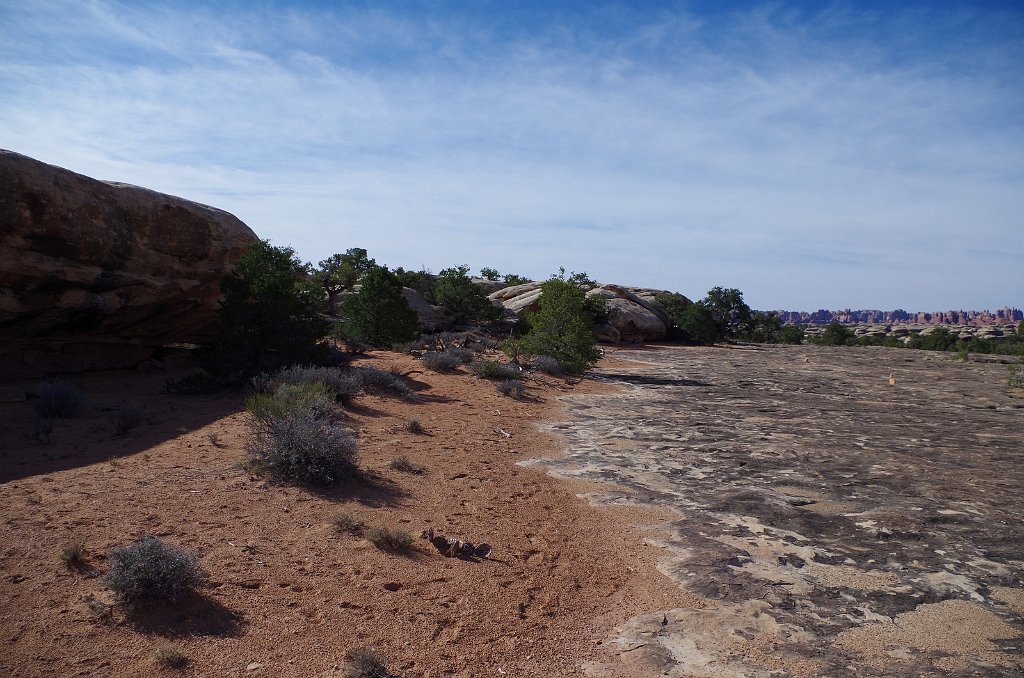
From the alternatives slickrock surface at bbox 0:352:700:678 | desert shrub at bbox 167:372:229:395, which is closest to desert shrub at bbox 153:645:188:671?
slickrock surface at bbox 0:352:700:678

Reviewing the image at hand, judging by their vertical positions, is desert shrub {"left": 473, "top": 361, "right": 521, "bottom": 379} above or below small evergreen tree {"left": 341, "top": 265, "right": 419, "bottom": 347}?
below

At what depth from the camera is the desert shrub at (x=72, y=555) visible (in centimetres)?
426

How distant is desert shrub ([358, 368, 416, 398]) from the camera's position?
12.0 metres

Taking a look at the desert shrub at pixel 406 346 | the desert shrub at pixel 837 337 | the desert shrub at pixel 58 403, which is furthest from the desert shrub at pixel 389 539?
the desert shrub at pixel 837 337

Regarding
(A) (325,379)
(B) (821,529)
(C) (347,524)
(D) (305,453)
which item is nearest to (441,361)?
(A) (325,379)

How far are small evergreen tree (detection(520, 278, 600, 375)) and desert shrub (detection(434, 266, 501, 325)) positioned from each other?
27.3 feet

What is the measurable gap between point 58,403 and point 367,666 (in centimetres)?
798

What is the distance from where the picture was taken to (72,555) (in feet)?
14.0

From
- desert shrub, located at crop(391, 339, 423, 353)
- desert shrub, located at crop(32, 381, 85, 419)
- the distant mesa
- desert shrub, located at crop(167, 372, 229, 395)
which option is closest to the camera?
desert shrub, located at crop(32, 381, 85, 419)

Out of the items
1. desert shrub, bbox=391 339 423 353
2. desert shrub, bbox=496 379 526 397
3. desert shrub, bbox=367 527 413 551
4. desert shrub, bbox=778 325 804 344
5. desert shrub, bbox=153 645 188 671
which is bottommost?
desert shrub, bbox=153 645 188 671

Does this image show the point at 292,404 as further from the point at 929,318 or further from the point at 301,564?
the point at 929,318

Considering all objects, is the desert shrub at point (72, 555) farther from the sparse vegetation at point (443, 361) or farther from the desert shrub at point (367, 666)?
the sparse vegetation at point (443, 361)

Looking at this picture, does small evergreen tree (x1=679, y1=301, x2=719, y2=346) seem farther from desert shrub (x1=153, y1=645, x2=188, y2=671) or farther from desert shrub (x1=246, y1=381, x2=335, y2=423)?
desert shrub (x1=153, y1=645, x2=188, y2=671)

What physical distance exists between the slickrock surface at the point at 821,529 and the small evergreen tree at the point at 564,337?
423 cm
